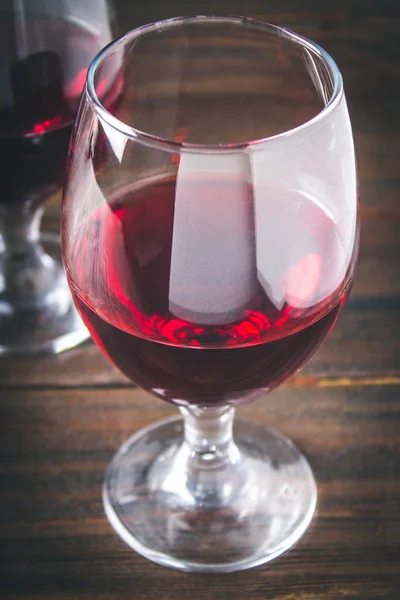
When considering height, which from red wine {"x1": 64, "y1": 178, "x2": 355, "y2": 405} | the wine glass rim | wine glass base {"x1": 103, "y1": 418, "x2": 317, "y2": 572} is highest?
the wine glass rim

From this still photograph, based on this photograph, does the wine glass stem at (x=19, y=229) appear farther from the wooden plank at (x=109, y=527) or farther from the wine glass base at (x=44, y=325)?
the wooden plank at (x=109, y=527)

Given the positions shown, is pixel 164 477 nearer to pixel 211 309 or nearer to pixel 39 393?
pixel 39 393

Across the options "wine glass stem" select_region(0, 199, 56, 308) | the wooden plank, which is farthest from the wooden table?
"wine glass stem" select_region(0, 199, 56, 308)

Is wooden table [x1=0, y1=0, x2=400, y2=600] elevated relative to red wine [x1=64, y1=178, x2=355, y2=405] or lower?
lower

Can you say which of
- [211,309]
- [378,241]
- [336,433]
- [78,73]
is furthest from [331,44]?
[211,309]

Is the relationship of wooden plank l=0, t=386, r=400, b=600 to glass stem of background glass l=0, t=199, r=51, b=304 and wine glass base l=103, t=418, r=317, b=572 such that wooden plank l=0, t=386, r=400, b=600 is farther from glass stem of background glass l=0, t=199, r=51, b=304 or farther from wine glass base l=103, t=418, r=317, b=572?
glass stem of background glass l=0, t=199, r=51, b=304

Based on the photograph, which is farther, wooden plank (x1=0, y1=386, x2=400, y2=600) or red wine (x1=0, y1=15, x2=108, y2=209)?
red wine (x1=0, y1=15, x2=108, y2=209)

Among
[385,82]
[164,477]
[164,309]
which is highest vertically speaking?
[164,309]
